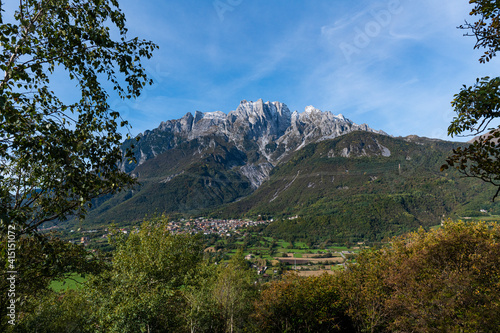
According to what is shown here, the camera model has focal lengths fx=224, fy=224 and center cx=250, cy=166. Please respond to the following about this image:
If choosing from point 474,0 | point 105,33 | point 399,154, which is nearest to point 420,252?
point 474,0

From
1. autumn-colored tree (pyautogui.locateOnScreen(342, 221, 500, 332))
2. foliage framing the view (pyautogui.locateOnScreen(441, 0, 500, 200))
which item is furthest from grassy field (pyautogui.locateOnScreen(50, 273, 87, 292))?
autumn-colored tree (pyautogui.locateOnScreen(342, 221, 500, 332))

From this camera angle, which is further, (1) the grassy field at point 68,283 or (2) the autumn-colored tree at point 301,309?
(2) the autumn-colored tree at point 301,309

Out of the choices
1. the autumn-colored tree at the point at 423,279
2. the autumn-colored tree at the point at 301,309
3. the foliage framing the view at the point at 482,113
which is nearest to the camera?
the foliage framing the view at the point at 482,113

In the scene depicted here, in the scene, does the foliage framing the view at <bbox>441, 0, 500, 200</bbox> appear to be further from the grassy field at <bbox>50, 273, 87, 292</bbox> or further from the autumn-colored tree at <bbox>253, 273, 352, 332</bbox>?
the autumn-colored tree at <bbox>253, 273, 352, 332</bbox>

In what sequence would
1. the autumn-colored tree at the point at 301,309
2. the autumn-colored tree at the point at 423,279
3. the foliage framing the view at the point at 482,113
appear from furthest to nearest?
1. the autumn-colored tree at the point at 301,309
2. the autumn-colored tree at the point at 423,279
3. the foliage framing the view at the point at 482,113

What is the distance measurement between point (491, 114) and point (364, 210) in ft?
479

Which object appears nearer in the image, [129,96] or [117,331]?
[129,96]

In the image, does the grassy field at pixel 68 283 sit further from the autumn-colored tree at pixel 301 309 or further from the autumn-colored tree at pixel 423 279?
the autumn-colored tree at pixel 423 279

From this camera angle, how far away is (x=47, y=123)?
385cm

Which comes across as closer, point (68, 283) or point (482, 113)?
point (482, 113)

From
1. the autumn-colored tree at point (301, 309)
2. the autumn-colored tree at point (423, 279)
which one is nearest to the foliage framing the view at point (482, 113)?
the autumn-colored tree at point (423, 279)

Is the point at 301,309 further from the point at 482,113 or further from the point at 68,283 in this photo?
the point at 68,283

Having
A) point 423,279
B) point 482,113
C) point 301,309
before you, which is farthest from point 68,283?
point 482,113

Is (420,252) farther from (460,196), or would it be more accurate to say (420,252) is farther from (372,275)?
(460,196)
